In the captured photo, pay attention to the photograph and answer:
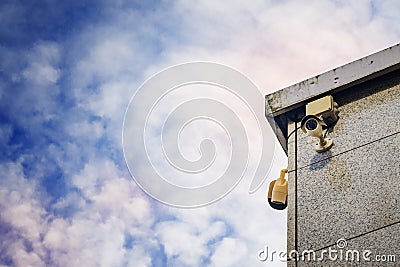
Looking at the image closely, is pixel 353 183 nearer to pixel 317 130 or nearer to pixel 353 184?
pixel 353 184

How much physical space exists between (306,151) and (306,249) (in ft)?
3.20

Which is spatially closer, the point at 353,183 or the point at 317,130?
the point at 353,183

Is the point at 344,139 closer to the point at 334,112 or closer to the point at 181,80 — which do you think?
the point at 334,112

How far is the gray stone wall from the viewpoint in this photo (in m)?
4.31

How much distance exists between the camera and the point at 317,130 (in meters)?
4.95

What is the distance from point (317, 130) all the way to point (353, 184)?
1.91ft

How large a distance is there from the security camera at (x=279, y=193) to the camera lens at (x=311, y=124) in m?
0.58

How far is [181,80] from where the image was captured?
6785 mm

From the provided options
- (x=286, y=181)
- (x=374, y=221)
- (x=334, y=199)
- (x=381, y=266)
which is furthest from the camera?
(x=286, y=181)

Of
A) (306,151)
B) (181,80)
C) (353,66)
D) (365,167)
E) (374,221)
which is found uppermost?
Result: (181,80)

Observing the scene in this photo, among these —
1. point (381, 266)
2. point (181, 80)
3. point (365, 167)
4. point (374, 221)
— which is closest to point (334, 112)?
point (365, 167)

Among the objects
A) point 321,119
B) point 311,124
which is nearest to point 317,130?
point 311,124

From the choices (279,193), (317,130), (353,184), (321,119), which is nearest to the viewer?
(353,184)

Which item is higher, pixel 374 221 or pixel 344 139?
pixel 344 139
